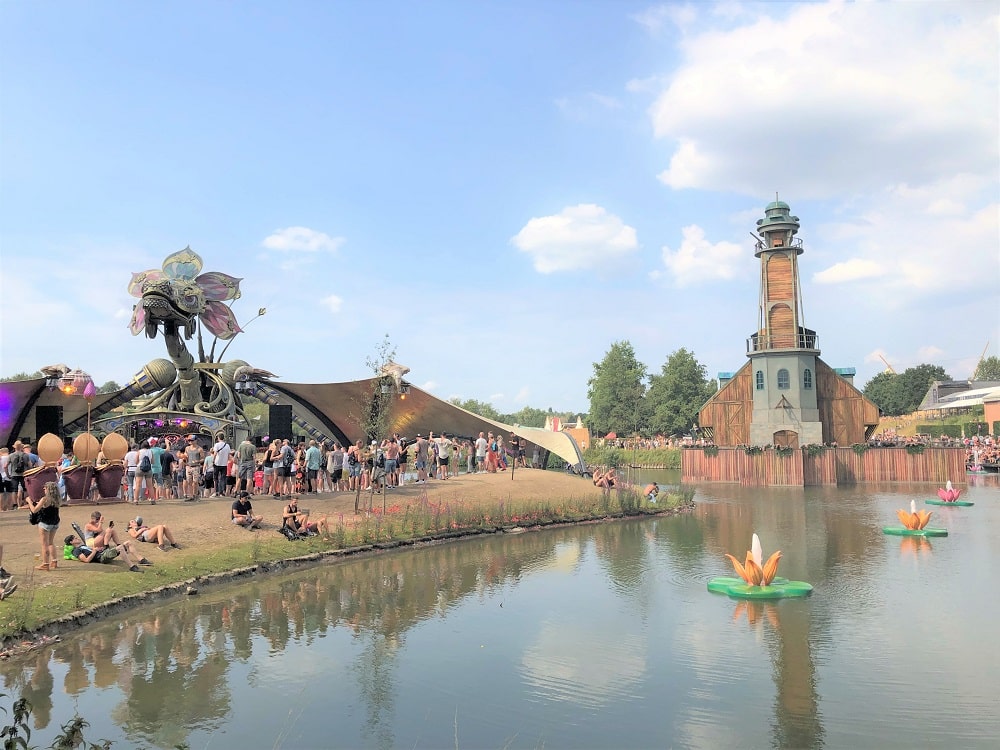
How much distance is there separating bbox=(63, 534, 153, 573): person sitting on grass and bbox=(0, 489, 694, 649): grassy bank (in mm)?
158

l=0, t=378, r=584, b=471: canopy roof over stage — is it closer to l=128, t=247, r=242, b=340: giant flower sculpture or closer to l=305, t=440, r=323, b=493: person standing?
l=128, t=247, r=242, b=340: giant flower sculpture

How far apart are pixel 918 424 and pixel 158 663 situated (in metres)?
76.3

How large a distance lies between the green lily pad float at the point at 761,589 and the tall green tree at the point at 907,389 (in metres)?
93.2

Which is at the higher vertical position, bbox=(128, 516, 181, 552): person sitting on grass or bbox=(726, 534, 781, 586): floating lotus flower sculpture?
bbox=(128, 516, 181, 552): person sitting on grass

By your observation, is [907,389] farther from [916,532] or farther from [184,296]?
[184,296]

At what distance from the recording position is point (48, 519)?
12.6 metres

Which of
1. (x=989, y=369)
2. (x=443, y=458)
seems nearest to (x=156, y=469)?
(x=443, y=458)

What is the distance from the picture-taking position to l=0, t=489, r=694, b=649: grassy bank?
11516 mm

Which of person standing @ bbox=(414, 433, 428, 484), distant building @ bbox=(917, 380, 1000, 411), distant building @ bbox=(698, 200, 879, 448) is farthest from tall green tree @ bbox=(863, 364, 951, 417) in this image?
person standing @ bbox=(414, 433, 428, 484)

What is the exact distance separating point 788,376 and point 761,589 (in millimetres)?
35677

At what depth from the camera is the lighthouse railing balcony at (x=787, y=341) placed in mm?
47594

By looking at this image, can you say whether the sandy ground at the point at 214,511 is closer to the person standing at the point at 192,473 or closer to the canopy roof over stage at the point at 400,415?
the person standing at the point at 192,473

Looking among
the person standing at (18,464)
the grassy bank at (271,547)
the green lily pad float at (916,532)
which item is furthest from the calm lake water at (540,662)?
the person standing at (18,464)

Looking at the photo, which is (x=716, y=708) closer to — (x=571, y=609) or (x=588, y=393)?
(x=571, y=609)
